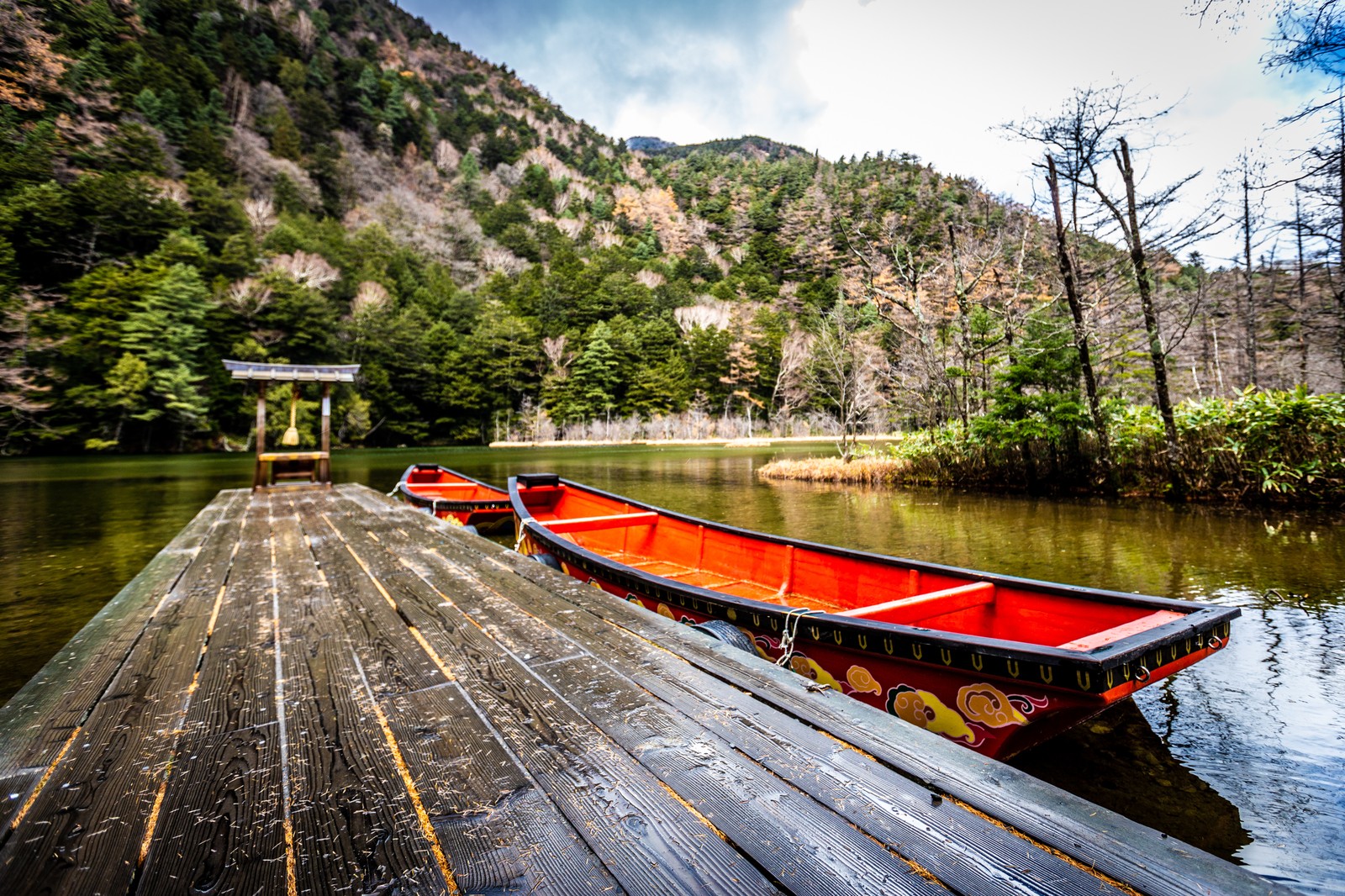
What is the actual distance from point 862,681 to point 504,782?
1795 millimetres

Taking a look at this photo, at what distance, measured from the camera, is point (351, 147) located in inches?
2147

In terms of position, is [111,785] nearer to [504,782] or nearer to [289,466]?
[504,782]

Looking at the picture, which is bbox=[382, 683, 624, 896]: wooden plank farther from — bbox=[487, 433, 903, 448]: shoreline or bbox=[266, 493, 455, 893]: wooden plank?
bbox=[487, 433, 903, 448]: shoreline

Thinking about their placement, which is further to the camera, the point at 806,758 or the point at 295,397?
the point at 295,397

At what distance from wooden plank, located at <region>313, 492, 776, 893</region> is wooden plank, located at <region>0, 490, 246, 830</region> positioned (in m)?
0.95

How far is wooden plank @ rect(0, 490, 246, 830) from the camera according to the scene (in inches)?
49.6

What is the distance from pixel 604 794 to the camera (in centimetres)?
116

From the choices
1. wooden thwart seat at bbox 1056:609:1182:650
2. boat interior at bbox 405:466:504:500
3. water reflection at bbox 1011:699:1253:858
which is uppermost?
wooden thwart seat at bbox 1056:609:1182:650

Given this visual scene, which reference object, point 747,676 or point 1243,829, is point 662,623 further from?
point 1243,829

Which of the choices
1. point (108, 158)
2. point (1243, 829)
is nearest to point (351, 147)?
point (108, 158)

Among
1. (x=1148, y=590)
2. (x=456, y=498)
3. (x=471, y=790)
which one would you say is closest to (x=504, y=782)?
(x=471, y=790)

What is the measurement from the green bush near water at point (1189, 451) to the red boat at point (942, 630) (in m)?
8.06

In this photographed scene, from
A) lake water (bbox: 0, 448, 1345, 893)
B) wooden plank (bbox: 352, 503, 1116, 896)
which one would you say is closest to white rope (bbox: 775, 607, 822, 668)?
wooden plank (bbox: 352, 503, 1116, 896)

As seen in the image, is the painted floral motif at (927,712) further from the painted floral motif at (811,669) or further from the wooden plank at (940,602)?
the wooden plank at (940,602)
